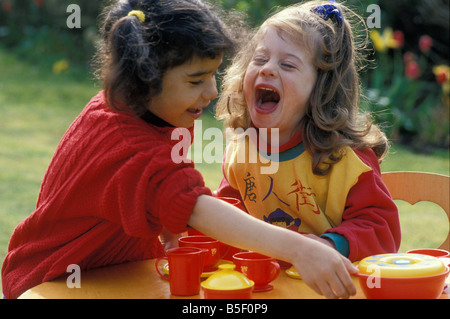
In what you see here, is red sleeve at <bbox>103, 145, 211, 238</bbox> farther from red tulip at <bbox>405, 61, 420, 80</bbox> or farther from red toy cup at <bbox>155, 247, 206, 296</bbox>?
red tulip at <bbox>405, 61, 420, 80</bbox>

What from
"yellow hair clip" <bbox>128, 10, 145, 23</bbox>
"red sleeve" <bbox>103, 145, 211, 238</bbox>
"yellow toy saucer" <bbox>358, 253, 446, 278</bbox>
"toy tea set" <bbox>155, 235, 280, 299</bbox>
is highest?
"yellow hair clip" <bbox>128, 10, 145, 23</bbox>

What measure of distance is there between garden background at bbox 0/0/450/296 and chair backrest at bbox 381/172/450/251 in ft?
6.53

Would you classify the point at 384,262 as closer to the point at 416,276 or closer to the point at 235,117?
the point at 416,276

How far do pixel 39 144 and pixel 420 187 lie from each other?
5.09m

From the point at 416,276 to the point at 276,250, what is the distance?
0.36 m

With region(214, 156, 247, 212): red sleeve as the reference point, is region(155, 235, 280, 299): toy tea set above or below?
below

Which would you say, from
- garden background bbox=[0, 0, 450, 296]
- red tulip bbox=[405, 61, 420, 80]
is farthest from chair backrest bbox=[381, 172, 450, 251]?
red tulip bbox=[405, 61, 420, 80]

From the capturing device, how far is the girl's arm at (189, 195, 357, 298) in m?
1.57

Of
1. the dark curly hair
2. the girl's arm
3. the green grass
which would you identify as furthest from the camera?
the green grass

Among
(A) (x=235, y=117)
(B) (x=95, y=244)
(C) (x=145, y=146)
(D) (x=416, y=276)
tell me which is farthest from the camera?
(A) (x=235, y=117)

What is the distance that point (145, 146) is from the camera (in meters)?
1.76

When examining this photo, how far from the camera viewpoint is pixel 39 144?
6801 millimetres

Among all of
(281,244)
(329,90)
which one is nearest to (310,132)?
(329,90)
